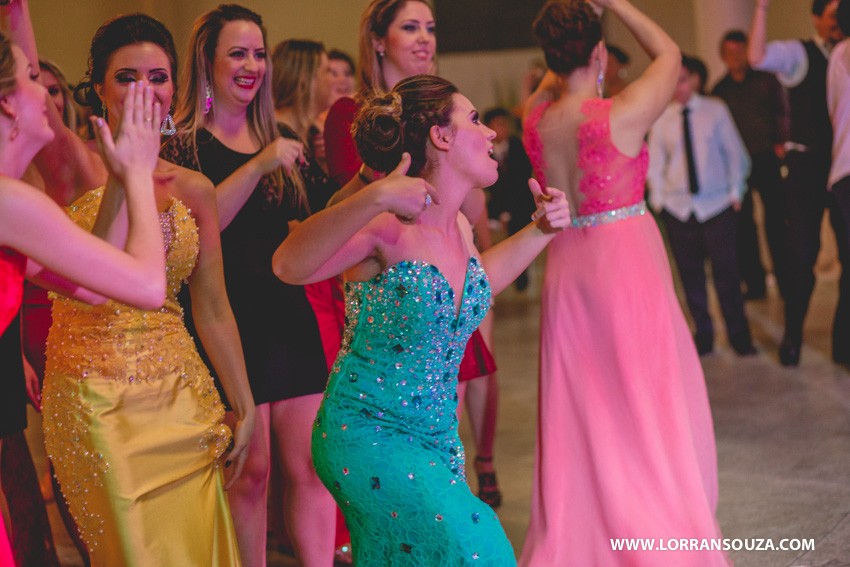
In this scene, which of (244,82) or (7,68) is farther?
(244,82)

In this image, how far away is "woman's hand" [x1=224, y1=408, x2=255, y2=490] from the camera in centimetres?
253

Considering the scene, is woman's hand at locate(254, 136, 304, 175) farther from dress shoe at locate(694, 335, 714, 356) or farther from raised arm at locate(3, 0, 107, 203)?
dress shoe at locate(694, 335, 714, 356)

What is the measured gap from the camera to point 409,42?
11.3 feet

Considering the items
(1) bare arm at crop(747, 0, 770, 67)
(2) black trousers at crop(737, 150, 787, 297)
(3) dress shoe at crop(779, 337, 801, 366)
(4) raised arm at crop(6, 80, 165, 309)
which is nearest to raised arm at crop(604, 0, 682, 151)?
(4) raised arm at crop(6, 80, 165, 309)

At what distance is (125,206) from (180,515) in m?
0.68

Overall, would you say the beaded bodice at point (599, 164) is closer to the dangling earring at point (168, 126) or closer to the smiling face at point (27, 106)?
the dangling earring at point (168, 126)

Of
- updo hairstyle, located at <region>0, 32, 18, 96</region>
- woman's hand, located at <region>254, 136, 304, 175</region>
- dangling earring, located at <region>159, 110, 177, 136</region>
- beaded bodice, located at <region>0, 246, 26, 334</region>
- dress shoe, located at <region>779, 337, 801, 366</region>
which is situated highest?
updo hairstyle, located at <region>0, 32, 18, 96</region>

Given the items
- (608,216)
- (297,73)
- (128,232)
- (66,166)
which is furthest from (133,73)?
(297,73)

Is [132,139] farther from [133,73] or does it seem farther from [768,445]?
[768,445]

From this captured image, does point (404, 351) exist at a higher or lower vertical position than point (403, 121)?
lower

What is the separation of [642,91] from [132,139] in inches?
72.2

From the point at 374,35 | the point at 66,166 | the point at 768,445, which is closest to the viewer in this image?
the point at 66,166

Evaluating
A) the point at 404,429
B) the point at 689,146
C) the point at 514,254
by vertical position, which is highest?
the point at 514,254

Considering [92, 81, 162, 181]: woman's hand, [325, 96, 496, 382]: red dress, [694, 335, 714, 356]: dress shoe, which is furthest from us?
[694, 335, 714, 356]: dress shoe
